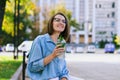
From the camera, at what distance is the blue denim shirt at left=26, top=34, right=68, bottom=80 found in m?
5.63

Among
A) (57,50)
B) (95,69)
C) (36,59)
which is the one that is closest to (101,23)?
(95,69)

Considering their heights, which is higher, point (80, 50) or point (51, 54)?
point (51, 54)

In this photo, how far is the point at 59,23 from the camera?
5.79m

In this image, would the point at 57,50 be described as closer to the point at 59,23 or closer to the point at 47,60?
the point at 47,60

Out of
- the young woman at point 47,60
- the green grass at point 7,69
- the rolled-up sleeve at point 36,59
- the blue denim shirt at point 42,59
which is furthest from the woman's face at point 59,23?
the green grass at point 7,69

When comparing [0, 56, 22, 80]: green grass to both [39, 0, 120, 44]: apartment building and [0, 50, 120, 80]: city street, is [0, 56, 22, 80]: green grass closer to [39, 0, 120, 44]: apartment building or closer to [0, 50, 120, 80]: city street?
[0, 50, 120, 80]: city street

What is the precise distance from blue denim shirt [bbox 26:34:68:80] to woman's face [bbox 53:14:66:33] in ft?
0.49

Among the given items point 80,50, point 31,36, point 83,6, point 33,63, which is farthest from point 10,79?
point 83,6

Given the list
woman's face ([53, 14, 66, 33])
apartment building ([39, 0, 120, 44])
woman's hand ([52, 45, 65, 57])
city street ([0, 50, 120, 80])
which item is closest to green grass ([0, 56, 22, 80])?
city street ([0, 50, 120, 80])

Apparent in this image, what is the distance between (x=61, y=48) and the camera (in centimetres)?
548

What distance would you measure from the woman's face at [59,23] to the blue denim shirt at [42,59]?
0.15 meters

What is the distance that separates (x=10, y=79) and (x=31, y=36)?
88000mm

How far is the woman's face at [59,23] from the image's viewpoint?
5.76m

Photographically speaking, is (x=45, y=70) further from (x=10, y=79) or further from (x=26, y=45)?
(x=26, y=45)
